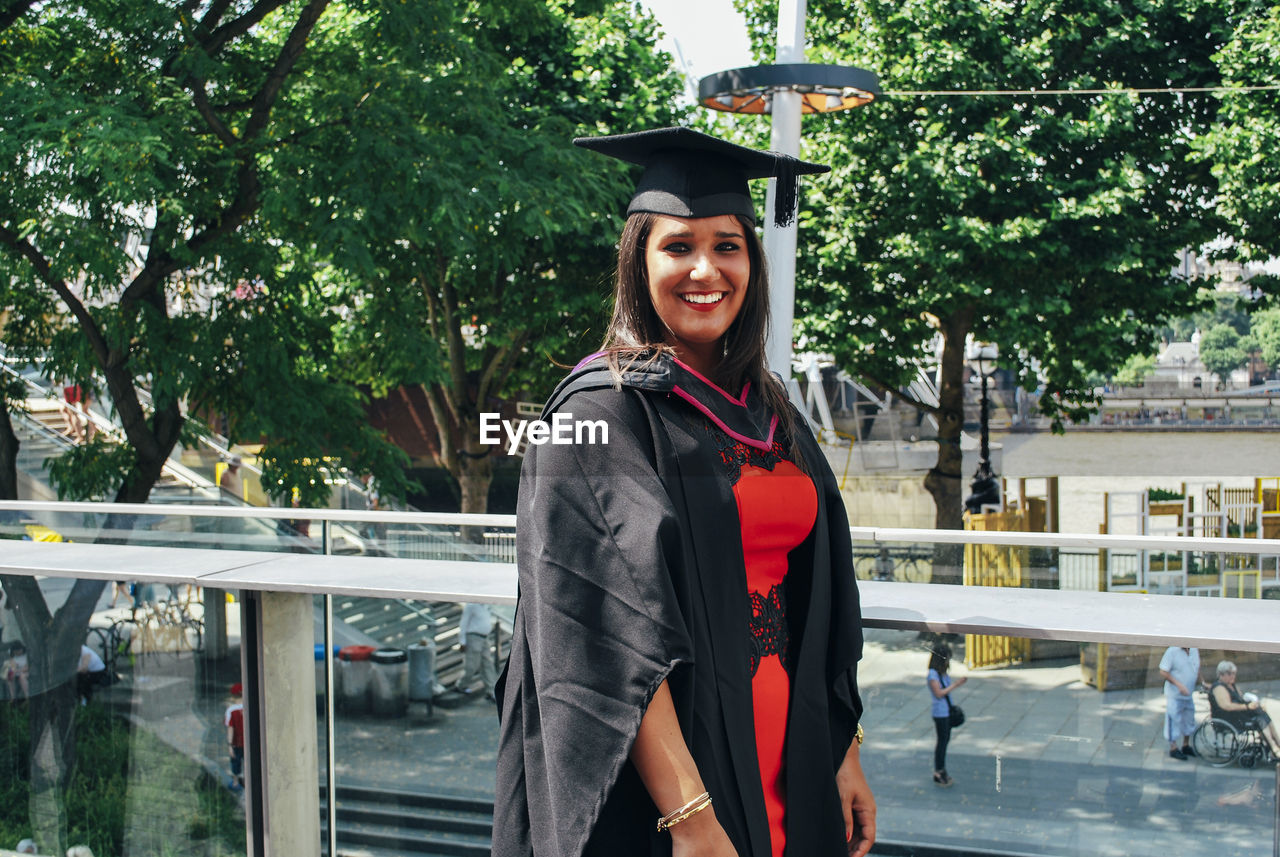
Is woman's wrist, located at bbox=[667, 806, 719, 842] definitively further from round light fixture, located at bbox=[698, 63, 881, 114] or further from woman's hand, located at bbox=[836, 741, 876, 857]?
round light fixture, located at bbox=[698, 63, 881, 114]

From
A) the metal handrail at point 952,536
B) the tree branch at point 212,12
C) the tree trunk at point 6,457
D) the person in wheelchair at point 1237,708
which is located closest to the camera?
the person in wheelchair at point 1237,708

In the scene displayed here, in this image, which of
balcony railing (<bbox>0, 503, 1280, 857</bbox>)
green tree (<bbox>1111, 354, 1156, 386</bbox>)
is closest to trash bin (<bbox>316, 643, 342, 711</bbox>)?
balcony railing (<bbox>0, 503, 1280, 857</bbox>)

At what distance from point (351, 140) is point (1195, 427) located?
22516 mm

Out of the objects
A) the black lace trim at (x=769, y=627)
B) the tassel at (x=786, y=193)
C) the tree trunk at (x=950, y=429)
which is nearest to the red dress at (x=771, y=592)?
the black lace trim at (x=769, y=627)

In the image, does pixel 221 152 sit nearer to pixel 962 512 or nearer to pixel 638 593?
pixel 638 593

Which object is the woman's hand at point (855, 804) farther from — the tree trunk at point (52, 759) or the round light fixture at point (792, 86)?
the round light fixture at point (792, 86)

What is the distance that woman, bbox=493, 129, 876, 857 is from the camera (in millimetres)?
1654

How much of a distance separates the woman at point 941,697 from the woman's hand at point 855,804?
1.51ft

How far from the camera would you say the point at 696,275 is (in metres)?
1.84

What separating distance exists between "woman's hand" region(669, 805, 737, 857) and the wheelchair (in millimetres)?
1079

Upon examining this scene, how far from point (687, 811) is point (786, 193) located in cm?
118

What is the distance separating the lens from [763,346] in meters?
1.99

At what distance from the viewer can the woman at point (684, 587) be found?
1654 mm

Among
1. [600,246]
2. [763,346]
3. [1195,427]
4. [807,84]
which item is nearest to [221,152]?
[807,84]
